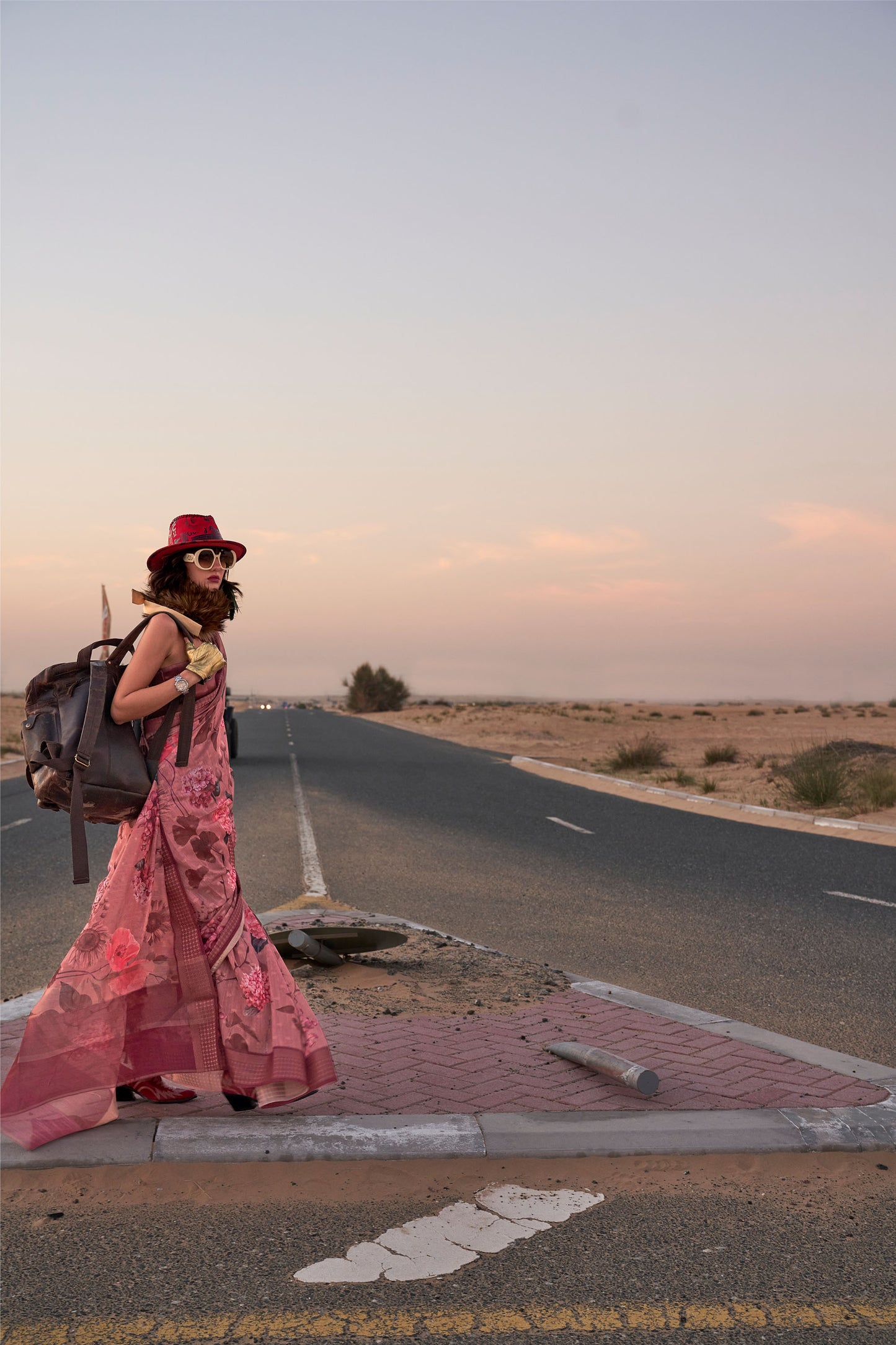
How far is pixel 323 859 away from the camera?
11.8 meters

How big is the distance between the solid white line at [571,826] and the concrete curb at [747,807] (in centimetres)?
338

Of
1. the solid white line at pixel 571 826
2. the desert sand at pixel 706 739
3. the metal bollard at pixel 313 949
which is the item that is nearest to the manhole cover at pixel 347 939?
the metal bollard at pixel 313 949

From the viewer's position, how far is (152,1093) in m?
4.44

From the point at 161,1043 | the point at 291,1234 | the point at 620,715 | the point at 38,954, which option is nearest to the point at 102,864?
the point at 38,954

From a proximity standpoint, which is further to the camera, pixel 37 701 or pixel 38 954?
pixel 38 954

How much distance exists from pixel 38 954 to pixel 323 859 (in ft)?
14.6

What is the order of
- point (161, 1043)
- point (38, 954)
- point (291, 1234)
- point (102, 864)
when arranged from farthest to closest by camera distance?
point (102, 864), point (38, 954), point (161, 1043), point (291, 1234)

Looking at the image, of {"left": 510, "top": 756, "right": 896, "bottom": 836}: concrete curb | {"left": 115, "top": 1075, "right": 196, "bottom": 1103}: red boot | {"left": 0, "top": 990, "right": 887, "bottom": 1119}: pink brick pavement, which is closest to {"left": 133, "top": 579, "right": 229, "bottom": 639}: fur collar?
{"left": 115, "top": 1075, "right": 196, "bottom": 1103}: red boot

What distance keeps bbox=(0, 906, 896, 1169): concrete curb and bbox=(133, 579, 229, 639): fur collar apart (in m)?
1.85

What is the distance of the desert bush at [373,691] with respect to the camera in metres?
108

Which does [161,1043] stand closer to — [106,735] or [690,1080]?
[106,735]

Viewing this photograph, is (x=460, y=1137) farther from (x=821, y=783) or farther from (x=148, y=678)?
(x=821, y=783)

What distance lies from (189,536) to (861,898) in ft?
25.8

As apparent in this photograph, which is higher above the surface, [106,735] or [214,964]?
[106,735]
